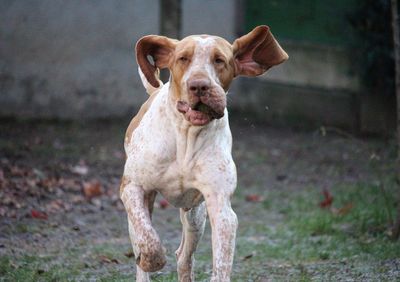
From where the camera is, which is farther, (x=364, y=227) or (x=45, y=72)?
(x=45, y=72)

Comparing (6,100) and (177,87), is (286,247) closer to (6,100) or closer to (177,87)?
(177,87)

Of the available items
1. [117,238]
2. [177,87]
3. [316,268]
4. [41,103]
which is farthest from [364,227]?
Answer: [41,103]

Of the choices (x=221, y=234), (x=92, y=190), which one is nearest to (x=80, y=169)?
(x=92, y=190)

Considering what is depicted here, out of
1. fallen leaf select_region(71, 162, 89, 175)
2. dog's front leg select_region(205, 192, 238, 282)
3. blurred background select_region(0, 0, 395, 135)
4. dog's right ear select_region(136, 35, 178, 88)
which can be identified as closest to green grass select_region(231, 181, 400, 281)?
dog's front leg select_region(205, 192, 238, 282)

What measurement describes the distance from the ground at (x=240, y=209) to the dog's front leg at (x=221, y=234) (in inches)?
44.3

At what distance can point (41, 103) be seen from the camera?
11906 millimetres

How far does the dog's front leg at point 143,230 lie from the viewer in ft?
15.3

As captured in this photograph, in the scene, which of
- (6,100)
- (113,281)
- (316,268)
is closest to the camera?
(113,281)

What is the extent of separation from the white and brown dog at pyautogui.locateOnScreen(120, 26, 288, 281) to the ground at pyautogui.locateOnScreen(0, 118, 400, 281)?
953 mm

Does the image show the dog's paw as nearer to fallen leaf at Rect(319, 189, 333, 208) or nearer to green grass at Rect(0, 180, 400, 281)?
green grass at Rect(0, 180, 400, 281)

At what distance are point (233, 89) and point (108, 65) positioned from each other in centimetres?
185

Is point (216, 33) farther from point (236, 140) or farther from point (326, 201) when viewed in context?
point (326, 201)

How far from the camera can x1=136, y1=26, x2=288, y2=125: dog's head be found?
176 inches

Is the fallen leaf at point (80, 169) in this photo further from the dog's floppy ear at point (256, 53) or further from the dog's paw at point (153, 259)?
the dog's paw at point (153, 259)
